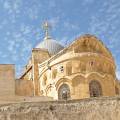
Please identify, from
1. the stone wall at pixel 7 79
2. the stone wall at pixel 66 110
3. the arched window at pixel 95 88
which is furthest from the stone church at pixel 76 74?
the stone wall at pixel 66 110

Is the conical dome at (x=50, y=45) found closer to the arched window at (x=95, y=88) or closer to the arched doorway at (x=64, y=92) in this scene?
the arched doorway at (x=64, y=92)

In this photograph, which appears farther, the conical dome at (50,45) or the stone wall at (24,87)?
the conical dome at (50,45)

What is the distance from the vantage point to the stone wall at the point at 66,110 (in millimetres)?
31953

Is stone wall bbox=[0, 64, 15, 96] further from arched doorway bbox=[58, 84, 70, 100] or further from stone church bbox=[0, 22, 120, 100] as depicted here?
arched doorway bbox=[58, 84, 70, 100]

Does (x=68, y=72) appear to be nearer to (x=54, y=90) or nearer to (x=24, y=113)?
(x=54, y=90)

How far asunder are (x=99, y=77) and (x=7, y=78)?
839 centimetres

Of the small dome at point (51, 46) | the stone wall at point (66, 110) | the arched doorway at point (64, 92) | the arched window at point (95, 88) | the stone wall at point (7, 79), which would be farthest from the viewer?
the small dome at point (51, 46)

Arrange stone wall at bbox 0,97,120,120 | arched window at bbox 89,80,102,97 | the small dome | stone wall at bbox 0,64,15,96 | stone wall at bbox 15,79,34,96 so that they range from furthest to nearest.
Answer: the small dome < stone wall at bbox 15,79,34,96 < arched window at bbox 89,80,102,97 < stone wall at bbox 0,64,15,96 < stone wall at bbox 0,97,120,120

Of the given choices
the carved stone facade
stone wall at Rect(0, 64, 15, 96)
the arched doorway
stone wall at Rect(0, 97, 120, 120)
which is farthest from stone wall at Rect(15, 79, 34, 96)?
stone wall at Rect(0, 97, 120, 120)

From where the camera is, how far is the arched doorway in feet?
139

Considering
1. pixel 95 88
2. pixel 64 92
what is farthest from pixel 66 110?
pixel 95 88

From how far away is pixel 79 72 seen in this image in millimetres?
42562

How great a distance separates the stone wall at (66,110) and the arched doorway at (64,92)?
911 centimetres

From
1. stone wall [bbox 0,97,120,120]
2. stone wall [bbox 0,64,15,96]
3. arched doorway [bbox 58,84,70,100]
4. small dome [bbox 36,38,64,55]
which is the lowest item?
stone wall [bbox 0,97,120,120]
